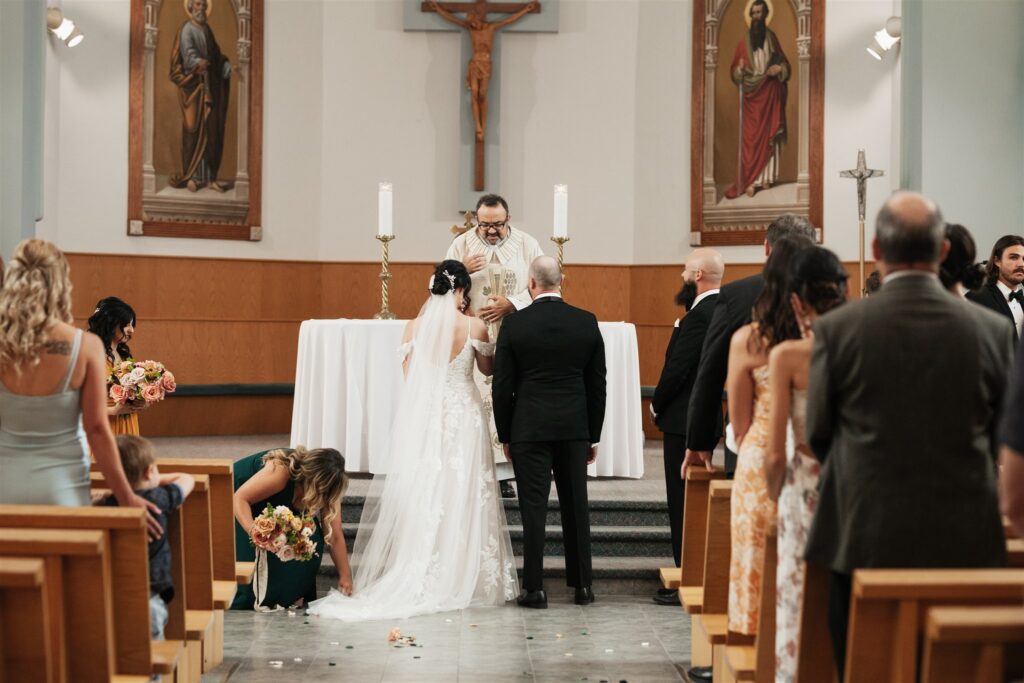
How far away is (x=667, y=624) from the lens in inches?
229

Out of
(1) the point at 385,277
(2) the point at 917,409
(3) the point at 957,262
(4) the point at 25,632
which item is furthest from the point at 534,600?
(2) the point at 917,409

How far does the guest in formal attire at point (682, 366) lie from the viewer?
5777mm

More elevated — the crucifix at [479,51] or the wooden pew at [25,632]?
the crucifix at [479,51]

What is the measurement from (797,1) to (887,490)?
8.40m

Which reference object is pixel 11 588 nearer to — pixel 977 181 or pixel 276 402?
pixel 977 181

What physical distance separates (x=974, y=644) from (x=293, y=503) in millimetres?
3860

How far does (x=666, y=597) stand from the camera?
6266mm

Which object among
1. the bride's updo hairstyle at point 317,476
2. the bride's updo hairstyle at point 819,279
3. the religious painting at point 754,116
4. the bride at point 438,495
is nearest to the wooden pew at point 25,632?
the bride's updo hairstyle at point 819,279

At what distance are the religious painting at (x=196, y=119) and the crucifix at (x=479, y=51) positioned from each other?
154 cm

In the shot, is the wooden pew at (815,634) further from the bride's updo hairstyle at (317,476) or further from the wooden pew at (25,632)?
the bride's updo hairstyle at (317,476)

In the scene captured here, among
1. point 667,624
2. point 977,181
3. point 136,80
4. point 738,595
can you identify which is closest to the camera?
point 738,595

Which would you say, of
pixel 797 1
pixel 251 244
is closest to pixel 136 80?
pixel 251 244

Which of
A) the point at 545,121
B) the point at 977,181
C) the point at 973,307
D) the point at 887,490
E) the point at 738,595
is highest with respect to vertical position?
the point at 545,121

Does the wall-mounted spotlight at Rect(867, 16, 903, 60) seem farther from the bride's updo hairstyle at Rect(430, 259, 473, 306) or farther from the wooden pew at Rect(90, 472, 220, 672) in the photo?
the wooden pew at Rect(90, 472, 220, 672)
